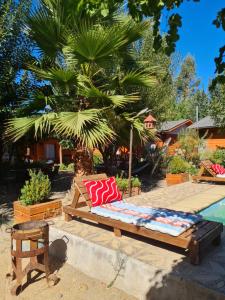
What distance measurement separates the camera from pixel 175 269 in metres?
3.48

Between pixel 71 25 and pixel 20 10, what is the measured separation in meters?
1.30

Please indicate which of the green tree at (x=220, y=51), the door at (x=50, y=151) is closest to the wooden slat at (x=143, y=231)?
the green tree at (x=220, y=51)

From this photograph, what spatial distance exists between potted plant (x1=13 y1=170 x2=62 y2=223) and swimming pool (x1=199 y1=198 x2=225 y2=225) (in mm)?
3447

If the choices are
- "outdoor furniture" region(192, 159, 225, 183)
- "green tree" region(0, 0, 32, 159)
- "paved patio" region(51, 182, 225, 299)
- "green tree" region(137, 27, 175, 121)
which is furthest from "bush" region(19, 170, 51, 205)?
"green tree" region(137, 27, 175, 121)

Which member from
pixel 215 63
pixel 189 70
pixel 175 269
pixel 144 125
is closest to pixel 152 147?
pixel 144 125

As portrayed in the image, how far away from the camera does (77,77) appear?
6688 mm

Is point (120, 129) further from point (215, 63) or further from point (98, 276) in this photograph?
point (215, 63)

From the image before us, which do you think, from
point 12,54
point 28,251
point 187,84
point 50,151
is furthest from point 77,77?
point 187,84

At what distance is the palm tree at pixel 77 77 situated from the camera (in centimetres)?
618

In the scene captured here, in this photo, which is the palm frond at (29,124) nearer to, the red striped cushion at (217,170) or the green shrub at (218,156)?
the red striped cushion at (217,170)

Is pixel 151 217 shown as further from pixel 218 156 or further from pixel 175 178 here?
pixel 218 156

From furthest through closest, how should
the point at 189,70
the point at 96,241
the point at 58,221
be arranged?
the point at 189,70 → the point at 58,221 → the point at 96,241

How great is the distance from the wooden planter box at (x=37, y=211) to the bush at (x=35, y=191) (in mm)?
180

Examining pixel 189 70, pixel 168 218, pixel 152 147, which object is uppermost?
pixel 189 70
